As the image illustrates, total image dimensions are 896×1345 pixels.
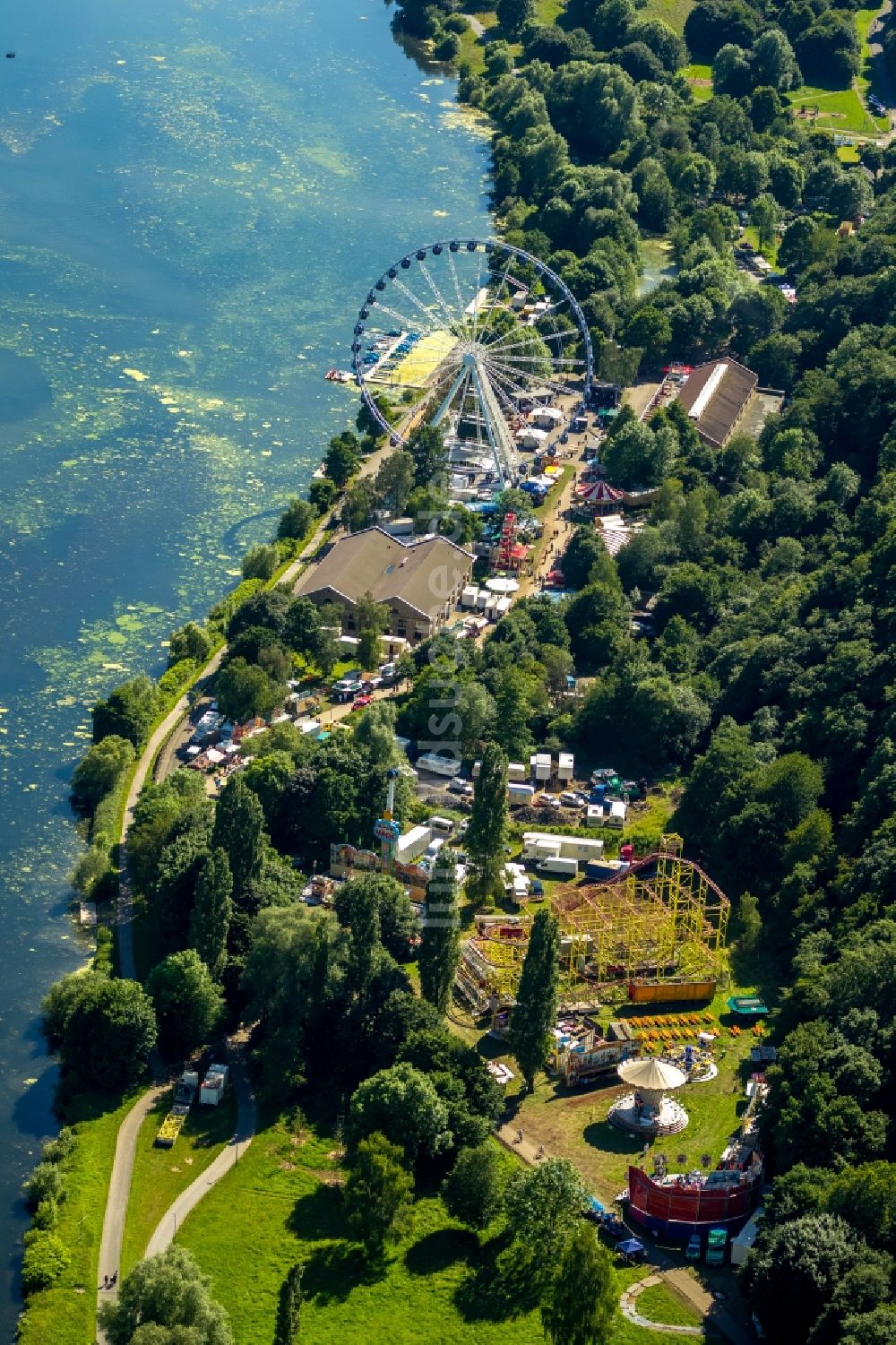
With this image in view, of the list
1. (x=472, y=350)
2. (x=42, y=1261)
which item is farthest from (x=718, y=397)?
(x=42, y=1261)

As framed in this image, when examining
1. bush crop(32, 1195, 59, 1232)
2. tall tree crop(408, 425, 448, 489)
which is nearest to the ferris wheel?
tall tree crop(408, 425, 448, 489)

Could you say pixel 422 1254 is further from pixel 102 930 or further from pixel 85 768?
pixel 85 768

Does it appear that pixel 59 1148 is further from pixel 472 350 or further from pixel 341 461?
pixel 341 461

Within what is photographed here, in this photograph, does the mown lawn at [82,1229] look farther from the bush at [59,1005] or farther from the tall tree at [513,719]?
the tall tree at [513,719]

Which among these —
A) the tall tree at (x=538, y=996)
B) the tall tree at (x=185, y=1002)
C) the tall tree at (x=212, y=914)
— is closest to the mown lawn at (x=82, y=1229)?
the tall tree at (x=185, y=1002)

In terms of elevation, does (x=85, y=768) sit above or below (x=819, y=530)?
below

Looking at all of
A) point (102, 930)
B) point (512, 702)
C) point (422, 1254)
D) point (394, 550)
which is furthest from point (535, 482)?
point (422, 1254)

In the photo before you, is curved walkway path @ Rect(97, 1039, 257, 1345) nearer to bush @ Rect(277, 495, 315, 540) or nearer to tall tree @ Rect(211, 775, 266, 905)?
tall tree @ Rect(211, 775, 266, 905)
